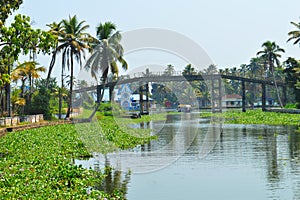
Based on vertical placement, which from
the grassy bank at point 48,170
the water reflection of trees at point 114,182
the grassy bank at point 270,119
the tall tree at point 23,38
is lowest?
the water reflection of trees at point 114,182

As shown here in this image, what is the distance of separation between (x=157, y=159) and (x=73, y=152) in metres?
4.13

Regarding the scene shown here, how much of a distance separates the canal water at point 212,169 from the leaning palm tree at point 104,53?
3020 centimetres

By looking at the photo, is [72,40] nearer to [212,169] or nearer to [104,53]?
[104,53]

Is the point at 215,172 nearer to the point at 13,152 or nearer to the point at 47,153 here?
the point at 47,153

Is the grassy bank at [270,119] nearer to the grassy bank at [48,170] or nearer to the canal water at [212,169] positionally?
the canal water at [212,169]

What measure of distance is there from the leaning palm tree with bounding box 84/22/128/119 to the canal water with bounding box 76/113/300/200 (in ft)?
99.1

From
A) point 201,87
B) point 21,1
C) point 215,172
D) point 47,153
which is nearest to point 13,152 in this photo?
point 47,153

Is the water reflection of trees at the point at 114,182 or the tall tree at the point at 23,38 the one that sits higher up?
the tall tree at the point at 23,38

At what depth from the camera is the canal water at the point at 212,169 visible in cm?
1452

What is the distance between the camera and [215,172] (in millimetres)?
18141

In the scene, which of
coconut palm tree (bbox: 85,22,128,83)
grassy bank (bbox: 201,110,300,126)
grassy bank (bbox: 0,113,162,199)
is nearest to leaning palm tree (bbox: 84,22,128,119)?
coconut palm tree (bbox: 85,22,128,83)

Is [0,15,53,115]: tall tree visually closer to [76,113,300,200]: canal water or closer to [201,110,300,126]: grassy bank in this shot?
[76,113,300,200]: canal water

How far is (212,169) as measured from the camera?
61.8 ft

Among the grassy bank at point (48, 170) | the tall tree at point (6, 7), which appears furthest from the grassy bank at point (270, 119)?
the tall tree at point (6, 7)
